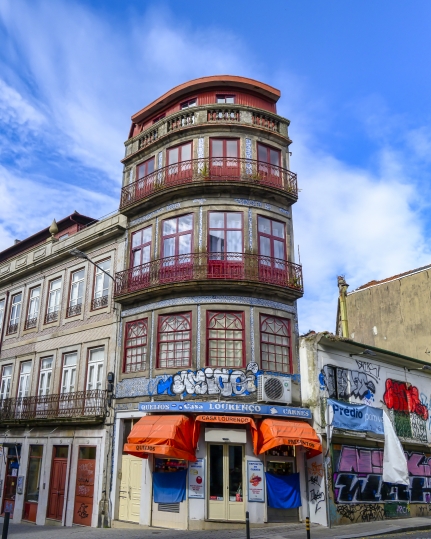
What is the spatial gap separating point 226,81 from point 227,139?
2809mm

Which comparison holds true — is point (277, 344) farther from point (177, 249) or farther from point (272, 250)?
point (177, 249)

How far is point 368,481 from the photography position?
18188 millimetres

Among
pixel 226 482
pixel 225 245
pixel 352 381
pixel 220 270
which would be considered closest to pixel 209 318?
pixel 220 270

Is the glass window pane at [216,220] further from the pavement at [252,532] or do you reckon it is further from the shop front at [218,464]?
the pavement at [252,532]

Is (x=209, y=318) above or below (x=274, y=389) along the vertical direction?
above

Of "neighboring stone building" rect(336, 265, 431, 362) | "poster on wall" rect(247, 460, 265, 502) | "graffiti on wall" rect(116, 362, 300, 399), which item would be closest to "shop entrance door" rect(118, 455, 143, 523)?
"graffiti on wall" rect(116, 362, 300, 399)

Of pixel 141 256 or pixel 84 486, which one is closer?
pixel 84 486

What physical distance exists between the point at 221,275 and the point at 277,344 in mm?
3030

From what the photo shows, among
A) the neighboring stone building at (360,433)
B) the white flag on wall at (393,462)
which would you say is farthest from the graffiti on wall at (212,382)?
the white flag on wall at (393,462)

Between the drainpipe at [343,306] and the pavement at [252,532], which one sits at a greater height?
the drainpipe at [343,306]

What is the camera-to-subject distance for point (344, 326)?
81.6ft

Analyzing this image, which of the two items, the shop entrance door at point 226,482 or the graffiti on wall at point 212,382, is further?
the graffiti on wall at point 212,382

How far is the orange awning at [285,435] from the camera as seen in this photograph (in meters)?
15.4

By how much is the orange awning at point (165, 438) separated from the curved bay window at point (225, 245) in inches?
189
